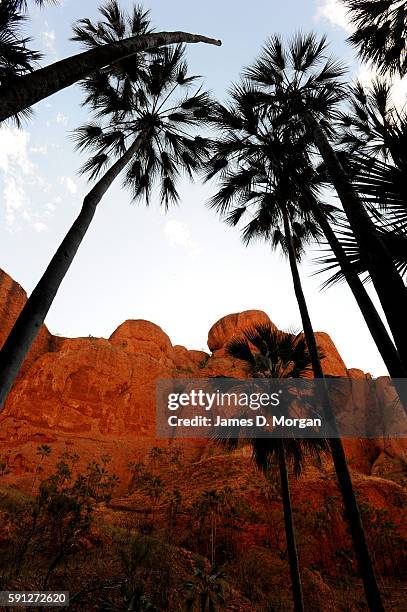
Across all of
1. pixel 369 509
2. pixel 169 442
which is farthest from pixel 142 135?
pixel 169 442

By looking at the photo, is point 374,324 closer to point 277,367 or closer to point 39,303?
point 39,303

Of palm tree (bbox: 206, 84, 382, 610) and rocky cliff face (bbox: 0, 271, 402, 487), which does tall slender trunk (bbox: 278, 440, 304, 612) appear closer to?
palm tree (bbox: 206, 84, 382, 610)

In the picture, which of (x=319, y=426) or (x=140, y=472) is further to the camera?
(x=140, y=472)

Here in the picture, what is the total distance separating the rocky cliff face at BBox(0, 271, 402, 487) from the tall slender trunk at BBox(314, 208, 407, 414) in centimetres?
2883

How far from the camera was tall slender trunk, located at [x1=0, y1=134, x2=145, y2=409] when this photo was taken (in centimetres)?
343

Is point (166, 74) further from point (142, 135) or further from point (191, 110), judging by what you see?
point (142, 135)

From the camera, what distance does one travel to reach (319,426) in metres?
9.98

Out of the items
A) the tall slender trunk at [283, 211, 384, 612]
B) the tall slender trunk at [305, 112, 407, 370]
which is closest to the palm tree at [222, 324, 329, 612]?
the tall slender trunk at [283, 211, 384, 612]

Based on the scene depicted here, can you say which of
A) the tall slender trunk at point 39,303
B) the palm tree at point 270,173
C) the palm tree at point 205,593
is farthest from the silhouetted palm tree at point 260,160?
the palm tree at point 205,593

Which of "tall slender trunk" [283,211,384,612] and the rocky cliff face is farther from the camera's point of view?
the rocky cliff face

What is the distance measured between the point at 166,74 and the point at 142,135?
1.84 metres

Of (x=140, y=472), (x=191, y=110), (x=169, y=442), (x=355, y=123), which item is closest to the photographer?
(x=355, y=123)

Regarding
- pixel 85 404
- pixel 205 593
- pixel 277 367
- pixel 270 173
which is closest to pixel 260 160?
pixel 270 173

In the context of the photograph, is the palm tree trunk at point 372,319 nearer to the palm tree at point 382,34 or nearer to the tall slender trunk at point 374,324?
the tall slender trunk at point 374,324
